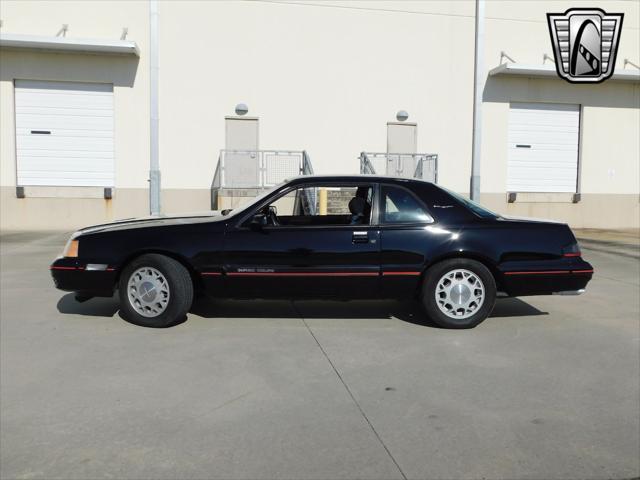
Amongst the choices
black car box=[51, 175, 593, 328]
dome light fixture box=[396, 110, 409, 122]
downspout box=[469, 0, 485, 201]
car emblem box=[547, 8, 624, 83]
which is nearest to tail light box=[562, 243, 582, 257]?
black car box=[51, 175, 593, 328]

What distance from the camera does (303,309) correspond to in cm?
676

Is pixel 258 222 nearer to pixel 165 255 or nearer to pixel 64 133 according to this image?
pixel 165 255

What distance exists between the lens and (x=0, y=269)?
961 cm

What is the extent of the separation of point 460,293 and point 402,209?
3.29 feet

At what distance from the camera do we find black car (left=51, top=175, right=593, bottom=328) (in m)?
5.84

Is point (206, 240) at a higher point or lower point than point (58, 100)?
lower

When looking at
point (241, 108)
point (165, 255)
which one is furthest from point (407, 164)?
point (165, 255)

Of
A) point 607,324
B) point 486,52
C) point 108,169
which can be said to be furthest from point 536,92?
point 607,324

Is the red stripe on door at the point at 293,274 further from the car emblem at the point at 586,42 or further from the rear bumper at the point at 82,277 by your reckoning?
the car emblem at the point at 586,42

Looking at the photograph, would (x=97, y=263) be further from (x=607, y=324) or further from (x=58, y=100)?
(x=58, y=100)

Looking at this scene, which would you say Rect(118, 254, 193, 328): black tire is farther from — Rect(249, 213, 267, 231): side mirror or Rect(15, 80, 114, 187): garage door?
Rect(15, 80, 114, 187): garage door

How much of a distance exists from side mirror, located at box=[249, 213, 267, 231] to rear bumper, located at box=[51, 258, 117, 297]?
4.64 feet

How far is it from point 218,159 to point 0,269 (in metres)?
9.59

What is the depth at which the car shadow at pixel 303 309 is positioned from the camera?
644cm
